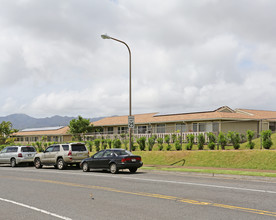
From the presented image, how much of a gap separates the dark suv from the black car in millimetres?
2718

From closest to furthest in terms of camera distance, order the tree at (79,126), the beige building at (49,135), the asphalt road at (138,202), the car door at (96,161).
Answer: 1. the asphalt road at (138,202)
2. the car door at (96,161)
3. the tree at (79,126)
4. the beige building at (49,135)

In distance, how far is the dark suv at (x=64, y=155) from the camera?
74.1ft

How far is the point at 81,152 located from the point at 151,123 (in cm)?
1998

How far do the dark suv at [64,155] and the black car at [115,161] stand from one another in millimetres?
2718

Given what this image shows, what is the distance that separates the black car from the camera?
1855 cm

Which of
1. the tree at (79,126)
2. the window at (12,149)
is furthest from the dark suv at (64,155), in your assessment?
the tree at (79,126)

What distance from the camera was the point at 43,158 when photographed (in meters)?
24.2

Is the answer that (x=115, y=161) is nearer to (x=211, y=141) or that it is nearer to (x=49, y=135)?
(x=211, y=141)

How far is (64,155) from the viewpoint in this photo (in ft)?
74.6

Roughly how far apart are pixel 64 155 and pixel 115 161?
18.1 feet

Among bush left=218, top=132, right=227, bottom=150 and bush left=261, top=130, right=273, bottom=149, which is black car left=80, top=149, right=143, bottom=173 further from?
bush left=261, top=130, right=273, bottom=149

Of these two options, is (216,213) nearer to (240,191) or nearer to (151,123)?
(240,191)

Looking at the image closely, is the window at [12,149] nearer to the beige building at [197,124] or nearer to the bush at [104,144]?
the bush at [104,144]

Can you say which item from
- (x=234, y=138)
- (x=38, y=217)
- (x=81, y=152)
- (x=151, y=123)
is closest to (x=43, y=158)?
(x=81, y=152)
